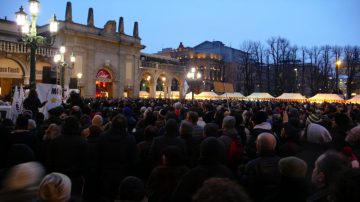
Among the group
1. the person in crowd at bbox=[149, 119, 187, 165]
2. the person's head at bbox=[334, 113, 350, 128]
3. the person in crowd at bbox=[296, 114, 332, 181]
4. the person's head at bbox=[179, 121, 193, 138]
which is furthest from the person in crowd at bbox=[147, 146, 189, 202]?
the person's head at bbox=[334, 113, 350, 128]

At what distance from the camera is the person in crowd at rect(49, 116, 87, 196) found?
205 inches

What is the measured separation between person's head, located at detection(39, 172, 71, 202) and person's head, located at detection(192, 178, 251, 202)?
1460 millimetres

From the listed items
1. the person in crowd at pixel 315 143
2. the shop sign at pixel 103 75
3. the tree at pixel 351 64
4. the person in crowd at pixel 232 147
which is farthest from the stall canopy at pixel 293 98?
the person in crowd at pixel 232 147

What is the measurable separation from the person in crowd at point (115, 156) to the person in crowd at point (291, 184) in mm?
2559

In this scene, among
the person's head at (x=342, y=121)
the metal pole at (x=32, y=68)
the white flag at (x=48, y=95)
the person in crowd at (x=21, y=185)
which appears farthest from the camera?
the white flag at (x=48, y=95)

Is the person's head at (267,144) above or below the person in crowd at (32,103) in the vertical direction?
below

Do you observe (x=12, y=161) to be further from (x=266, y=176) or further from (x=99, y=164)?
(x=266, y=176)

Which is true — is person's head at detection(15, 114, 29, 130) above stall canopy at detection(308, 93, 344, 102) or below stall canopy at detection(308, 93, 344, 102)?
below

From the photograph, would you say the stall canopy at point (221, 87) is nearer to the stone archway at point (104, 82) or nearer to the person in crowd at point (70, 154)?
the stone archway at point (104, 82)

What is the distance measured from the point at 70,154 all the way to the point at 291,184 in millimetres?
3252

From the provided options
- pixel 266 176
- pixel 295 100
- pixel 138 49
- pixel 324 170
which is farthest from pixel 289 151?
pixel 138 49

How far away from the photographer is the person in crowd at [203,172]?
12.9ft

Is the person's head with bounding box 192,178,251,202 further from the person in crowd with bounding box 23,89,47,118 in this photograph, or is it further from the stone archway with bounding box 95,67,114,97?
the stone archway with bounding box 95,67,114,97

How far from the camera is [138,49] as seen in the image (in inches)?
1950
